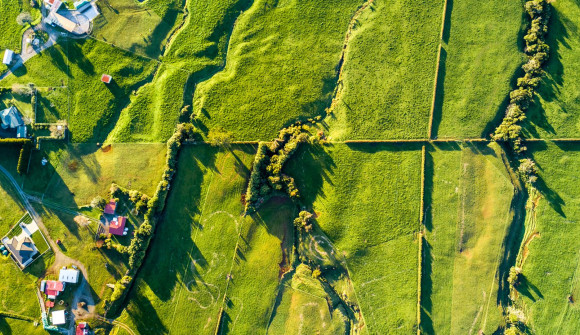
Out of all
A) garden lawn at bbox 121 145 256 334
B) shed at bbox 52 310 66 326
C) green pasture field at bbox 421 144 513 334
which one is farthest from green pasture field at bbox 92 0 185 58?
green pasture field at bbox 421 144 513 334

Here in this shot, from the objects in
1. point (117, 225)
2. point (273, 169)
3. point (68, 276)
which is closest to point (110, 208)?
point (117, 225)

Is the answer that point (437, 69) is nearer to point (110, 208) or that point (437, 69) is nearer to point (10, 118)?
point (110, 208)

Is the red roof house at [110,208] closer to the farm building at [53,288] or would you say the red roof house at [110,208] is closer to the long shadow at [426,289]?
the farm building at [53,288]

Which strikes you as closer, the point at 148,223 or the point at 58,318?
the point at 58,318

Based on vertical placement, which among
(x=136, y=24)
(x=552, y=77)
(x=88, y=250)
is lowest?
(x=88, y=250)

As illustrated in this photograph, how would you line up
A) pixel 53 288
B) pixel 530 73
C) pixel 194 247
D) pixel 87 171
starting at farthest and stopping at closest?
pixel 530 73
pixel 87 171
pixel 194 247
pixel 53 288

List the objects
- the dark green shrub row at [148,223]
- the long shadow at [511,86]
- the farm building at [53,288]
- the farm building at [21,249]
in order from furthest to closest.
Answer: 1. the long shadow at [511,86]
2. the farm building at [21,249]
3. the farm building at [53,288]
4. the dark green shrub row at [148,223]

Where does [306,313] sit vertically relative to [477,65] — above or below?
below

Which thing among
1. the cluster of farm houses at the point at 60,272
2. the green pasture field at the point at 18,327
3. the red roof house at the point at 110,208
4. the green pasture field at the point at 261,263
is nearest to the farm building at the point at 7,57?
the cluster of farm houses at the point at 60,272
